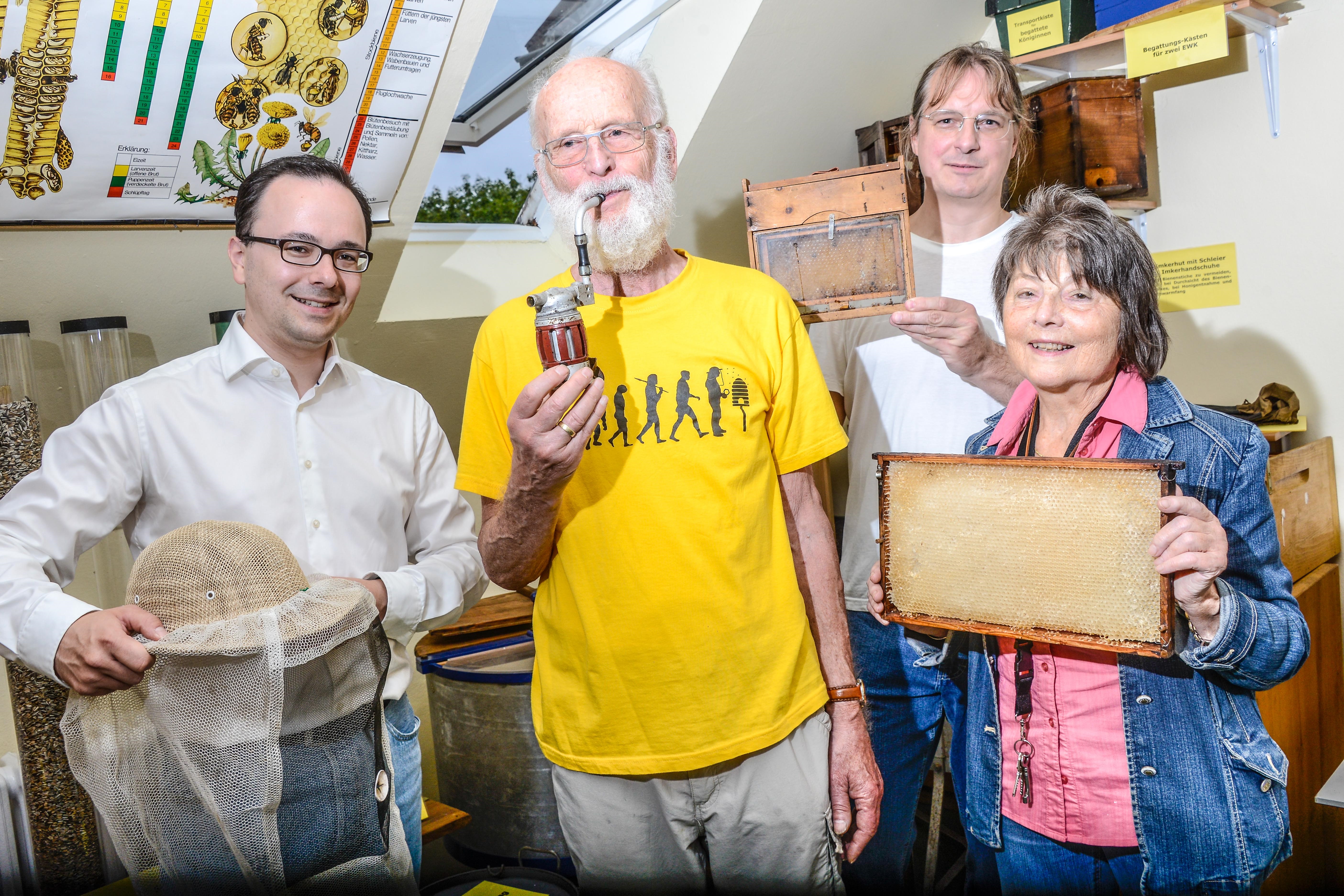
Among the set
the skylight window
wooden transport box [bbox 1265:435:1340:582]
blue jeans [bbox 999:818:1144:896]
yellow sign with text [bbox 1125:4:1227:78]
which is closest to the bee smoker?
blue jeans [bbox 999:818:1144:896]

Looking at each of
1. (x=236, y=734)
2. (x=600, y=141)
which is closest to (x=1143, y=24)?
(x=600, y=141)

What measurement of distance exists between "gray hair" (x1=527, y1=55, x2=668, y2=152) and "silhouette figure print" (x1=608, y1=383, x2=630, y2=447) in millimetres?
423

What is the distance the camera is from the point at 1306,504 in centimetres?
236

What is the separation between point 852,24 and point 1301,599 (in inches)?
72.5

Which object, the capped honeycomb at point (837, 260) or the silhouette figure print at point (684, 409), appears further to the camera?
the capped honeycomb at point (837, 260)

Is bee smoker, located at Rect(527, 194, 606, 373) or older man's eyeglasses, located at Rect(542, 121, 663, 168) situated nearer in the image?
bee smoker, located at Rect(527, 194, 606, 373)

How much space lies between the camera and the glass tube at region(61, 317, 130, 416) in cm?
185

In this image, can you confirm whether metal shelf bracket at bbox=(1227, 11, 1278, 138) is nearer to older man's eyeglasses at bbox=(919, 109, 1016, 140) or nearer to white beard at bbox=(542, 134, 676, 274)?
older man's eyeglasses at bbox=(919, 109, 1016, 140)

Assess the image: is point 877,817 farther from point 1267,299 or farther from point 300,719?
point 1267,299

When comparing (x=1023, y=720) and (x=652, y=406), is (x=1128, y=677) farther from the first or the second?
(x=652, y=406)

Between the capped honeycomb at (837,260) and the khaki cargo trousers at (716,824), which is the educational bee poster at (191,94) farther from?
the khaki cargo trousers at (716,824)

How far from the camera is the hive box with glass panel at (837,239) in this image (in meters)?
1.75

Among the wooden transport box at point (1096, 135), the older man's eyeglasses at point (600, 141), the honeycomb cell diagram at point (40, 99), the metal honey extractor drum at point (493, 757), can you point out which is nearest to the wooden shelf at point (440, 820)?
the metal honey extractor drum at point (493, 757)

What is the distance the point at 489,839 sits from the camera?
2.11 meters
